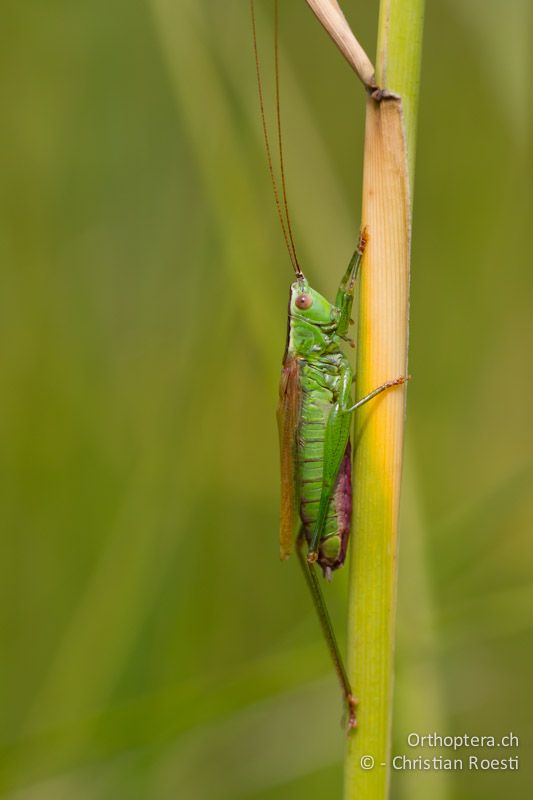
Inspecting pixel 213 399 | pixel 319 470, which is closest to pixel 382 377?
pixel 319 470

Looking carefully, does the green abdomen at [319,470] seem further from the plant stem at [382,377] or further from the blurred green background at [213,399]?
the plant stem at [382,377]

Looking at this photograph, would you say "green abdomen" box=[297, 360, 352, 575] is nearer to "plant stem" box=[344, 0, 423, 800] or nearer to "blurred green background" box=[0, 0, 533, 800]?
"blurred green background" box=[0, 0, 533, 800]

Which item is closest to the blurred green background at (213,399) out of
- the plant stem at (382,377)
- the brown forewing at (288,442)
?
the brown forewing at (288,442)

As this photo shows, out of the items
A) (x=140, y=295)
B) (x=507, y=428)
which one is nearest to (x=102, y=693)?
(x=140, y=295)

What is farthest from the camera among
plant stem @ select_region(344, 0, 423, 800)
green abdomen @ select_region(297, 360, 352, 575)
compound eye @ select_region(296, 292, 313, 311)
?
compound eye @ select_region(296, 292, 313, 311)

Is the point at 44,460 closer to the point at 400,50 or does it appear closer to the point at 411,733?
the point at 411,733

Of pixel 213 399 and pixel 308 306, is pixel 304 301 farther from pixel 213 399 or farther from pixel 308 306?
pixel 213 399

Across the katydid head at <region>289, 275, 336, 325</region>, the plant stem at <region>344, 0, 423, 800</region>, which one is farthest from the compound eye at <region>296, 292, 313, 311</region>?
the plant stem at <region>344, 0, 423, 800</region>
